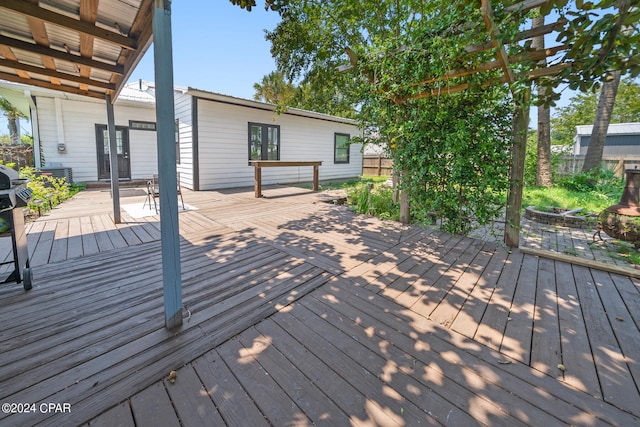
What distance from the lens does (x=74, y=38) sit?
2762 millimetres

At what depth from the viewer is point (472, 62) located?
3373mm

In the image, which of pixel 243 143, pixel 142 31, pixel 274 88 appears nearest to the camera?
pixel 142 31

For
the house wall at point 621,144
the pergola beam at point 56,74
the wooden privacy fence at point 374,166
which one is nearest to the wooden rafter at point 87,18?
the pergola beam at point 56,74

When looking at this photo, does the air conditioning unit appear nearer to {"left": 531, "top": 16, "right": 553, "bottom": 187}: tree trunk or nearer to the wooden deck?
the wooden deck

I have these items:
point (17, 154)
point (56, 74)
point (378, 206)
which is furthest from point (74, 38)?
point (17, 154)

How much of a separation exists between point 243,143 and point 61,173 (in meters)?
5.14

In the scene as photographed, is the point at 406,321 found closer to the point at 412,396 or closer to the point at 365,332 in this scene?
the point at 365,332

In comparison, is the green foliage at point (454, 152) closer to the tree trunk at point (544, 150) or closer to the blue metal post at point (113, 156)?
the blue metal post at point (113, 156)

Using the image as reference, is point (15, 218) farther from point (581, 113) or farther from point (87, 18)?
point (581, 113)

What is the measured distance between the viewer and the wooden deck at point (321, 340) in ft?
4.50

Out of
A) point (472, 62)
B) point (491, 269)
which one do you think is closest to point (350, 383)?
point (491, 269)

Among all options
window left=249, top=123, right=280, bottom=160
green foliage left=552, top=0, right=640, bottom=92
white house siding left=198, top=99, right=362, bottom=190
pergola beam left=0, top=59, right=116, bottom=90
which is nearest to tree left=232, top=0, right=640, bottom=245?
green foliage left=552, top=0, right=640, bottom=92

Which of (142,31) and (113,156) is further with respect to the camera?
(113,156)

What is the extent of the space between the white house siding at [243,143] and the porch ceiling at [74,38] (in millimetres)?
4203
